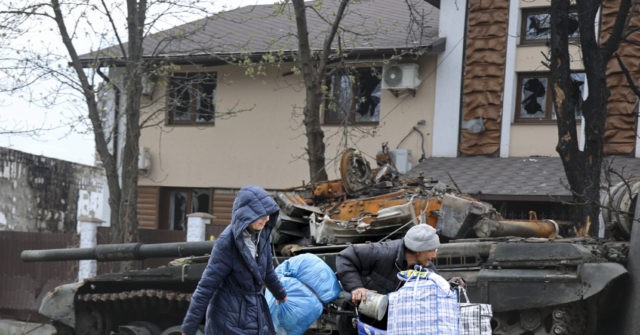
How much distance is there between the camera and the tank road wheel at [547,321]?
325 inches

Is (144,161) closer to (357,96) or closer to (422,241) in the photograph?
(357,96)

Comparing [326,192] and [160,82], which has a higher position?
[160,82]

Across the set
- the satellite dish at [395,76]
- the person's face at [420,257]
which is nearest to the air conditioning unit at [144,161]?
the satellite dish at [395,76]

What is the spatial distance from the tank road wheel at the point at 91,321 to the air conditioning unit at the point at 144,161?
9.18m

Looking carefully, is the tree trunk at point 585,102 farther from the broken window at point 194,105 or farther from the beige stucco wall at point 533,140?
the broken window at point 194,105

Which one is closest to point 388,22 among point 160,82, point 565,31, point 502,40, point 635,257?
point 502,40

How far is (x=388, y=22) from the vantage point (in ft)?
67.1

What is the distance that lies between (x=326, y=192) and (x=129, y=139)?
20.8 feet

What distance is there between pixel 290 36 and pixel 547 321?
1108 cm

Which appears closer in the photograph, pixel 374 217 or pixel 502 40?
pixel 374 217

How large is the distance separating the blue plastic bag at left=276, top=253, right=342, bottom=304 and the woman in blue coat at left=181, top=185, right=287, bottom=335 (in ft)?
2.60

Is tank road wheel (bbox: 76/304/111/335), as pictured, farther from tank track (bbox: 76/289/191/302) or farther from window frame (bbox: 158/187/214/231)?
window frame (bbox: 158/187/214/231)

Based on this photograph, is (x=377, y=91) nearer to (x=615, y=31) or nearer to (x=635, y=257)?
(x=615, y=31)

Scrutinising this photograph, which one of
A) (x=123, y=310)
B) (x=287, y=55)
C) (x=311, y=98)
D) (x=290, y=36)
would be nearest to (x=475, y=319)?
(x=123, y=310)
